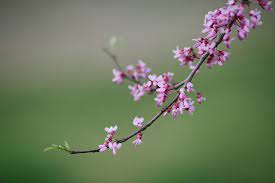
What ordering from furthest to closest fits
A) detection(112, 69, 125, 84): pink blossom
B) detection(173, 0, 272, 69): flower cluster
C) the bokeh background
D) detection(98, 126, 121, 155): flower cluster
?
1. the bokeh background
2. detection(112, 69, 125, 84): pink blossom
3. detection(98, 126, 121, 155): flower cluster
4. detection(173, 0, 272, 69): flower cluster

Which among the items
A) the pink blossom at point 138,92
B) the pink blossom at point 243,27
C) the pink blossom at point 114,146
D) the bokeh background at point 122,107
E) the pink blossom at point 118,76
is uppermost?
the bokeh background at point 122,107

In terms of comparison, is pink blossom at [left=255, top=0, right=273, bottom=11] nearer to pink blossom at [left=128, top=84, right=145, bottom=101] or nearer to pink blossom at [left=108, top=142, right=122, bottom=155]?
pink blossom at [left=128, top=84, right=145, bottom=101]

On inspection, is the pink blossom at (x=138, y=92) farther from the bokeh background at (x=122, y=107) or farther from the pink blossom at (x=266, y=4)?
the bokeh background at (x=122, y=107)

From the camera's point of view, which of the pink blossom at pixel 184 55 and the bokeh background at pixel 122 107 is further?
the bokeh background at pixel 122 107

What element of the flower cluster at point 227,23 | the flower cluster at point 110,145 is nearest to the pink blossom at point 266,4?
the flower cluster at point 227,23

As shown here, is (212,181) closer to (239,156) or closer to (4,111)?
(239,156)

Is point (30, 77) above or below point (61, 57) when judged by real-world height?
below

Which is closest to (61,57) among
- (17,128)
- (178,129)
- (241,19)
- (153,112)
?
(17,128)

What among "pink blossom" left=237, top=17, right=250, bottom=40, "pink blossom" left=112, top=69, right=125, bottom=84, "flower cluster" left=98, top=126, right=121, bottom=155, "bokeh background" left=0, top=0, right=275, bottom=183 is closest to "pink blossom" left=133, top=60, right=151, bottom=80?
"pink blossom" left=112, top=69, right=125, bottom=84
